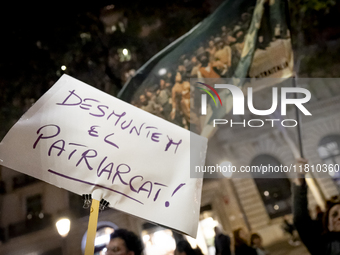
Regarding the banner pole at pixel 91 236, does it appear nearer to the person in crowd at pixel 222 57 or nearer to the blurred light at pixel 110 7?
the person in crowd at pixel 222 57

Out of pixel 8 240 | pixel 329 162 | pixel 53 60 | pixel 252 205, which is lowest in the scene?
pixel 8 240

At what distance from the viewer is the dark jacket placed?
1.55 ft

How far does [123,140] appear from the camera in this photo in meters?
0.49

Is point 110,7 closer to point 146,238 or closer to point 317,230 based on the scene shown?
point 146,238

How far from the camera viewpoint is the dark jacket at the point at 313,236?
0.47 metres

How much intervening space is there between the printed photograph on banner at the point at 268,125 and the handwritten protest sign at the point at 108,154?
0.07 metres

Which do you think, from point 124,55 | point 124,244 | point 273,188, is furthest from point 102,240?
point 124,55

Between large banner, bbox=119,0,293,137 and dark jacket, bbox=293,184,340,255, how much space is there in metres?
0.29

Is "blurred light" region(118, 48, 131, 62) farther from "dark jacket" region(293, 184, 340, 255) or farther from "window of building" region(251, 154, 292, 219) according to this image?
"dark jacket" region(293, 184, 340, 255)

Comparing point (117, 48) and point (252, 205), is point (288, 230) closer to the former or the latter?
point (252, 205)

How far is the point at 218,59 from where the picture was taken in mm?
639

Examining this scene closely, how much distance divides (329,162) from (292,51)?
1.04 feet

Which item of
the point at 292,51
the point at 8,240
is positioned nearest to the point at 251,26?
the point at 292,51

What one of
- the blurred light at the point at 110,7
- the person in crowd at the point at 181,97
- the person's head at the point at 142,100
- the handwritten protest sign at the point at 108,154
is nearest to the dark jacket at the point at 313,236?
the handwritten protest sign at the point at 108,154
